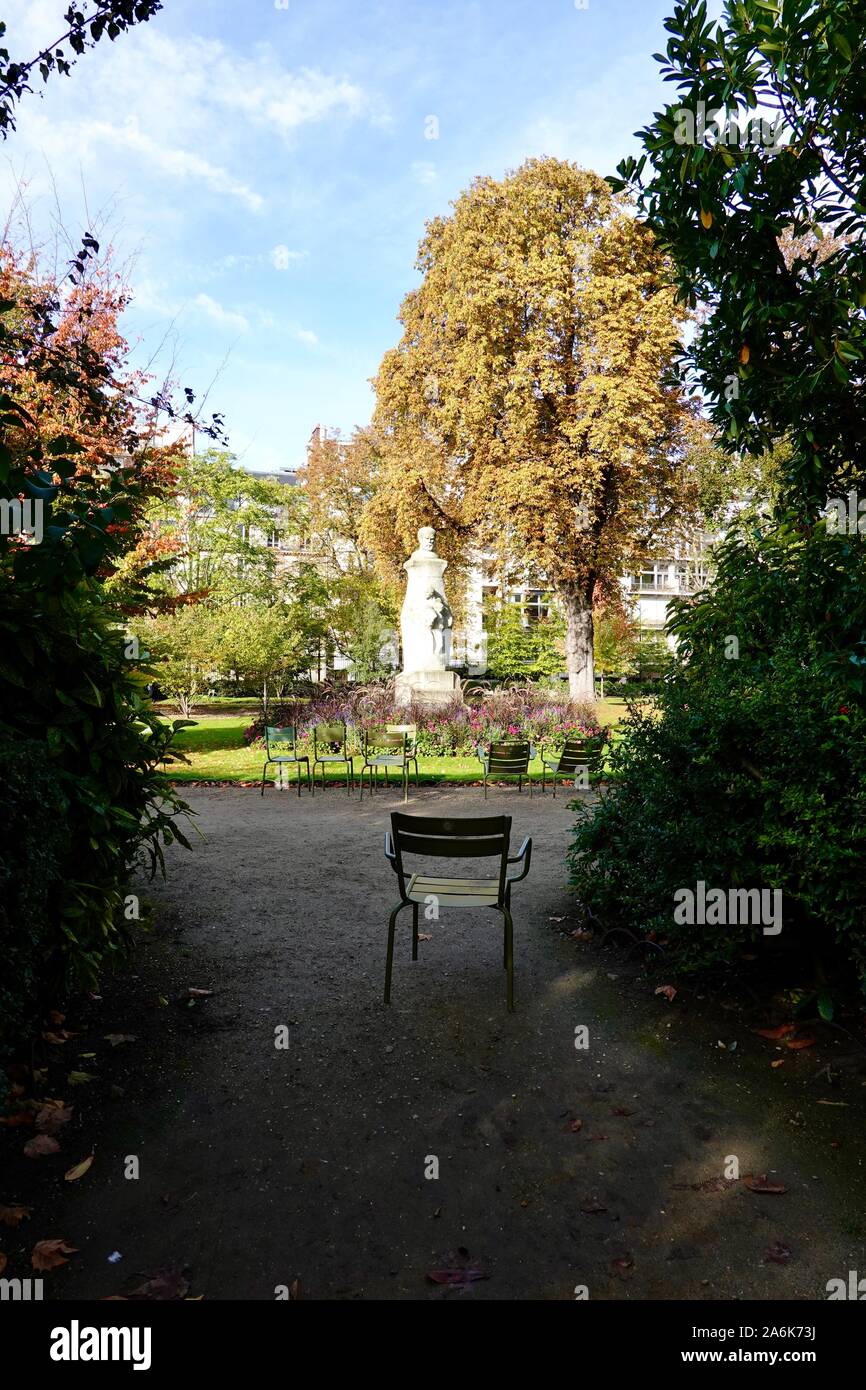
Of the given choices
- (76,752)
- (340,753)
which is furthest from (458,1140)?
(340,753)

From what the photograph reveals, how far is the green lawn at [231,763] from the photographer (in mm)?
12797

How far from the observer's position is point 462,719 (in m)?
15.6

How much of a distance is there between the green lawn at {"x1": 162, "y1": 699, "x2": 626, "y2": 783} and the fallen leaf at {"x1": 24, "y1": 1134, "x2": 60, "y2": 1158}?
702 centimetres

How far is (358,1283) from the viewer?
228cm

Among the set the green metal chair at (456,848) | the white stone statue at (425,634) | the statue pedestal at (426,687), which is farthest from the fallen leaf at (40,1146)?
the white stone statue at (425,634)

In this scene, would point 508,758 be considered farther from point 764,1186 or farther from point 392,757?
point 764,1186

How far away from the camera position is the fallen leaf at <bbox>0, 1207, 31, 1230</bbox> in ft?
8.32

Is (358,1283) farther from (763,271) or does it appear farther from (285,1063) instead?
(763,271)

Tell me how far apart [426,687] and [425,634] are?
4.58 feet

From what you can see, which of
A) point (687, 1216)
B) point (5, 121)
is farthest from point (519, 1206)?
point (5, 121)

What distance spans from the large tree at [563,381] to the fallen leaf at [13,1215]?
17.1 m

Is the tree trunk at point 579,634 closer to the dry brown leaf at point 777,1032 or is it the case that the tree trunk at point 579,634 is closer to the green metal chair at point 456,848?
the green metal chair at point 456,848

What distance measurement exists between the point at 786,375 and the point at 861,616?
1.39 metres
